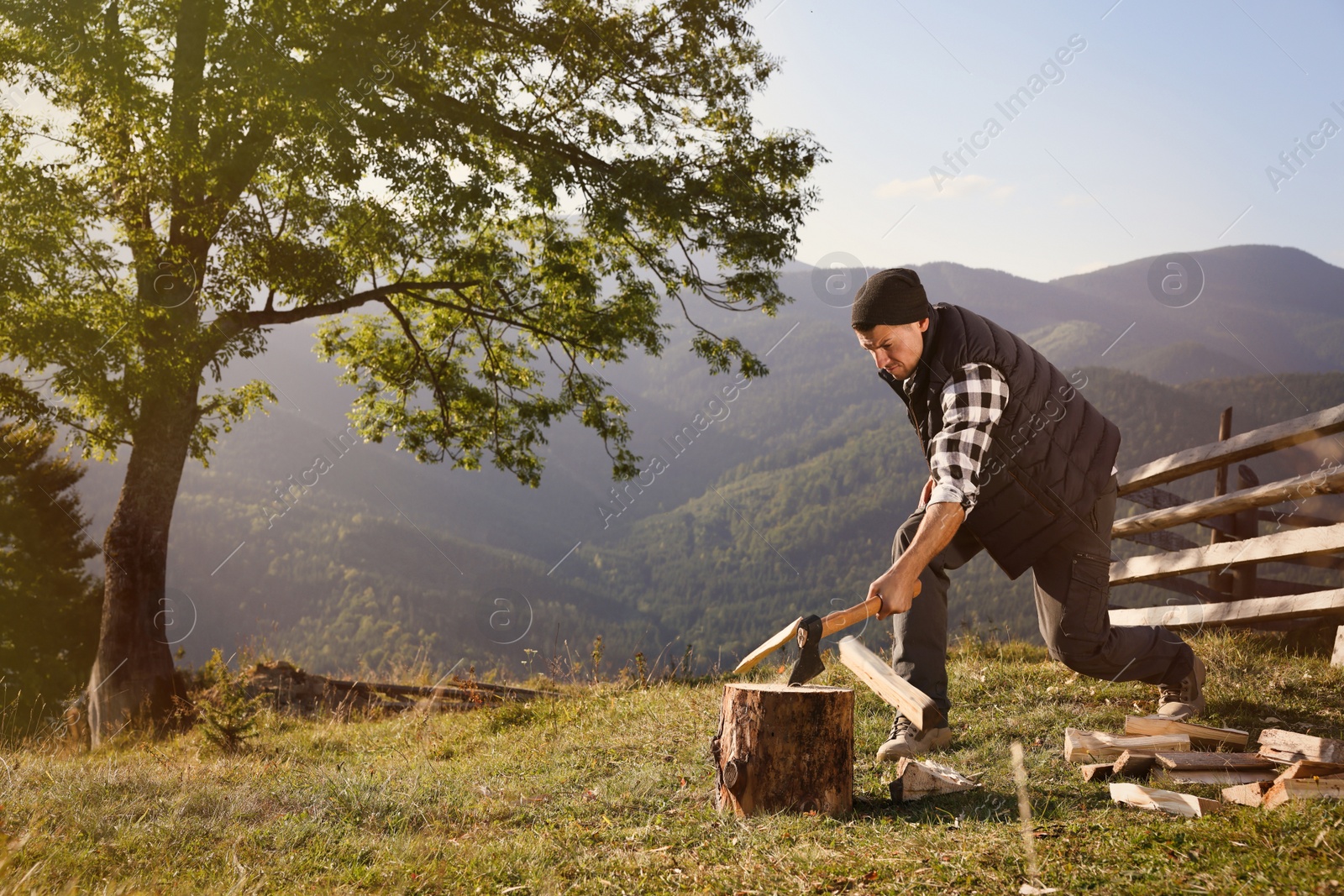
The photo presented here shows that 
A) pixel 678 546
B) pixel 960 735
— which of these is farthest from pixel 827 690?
pixel 678 546

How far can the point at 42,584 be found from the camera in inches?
992

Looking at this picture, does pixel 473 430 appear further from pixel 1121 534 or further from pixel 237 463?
pixel 237 463

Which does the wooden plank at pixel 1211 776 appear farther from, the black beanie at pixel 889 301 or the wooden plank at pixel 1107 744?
the black beanie at pixel 889 301

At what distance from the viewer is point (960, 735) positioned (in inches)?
197

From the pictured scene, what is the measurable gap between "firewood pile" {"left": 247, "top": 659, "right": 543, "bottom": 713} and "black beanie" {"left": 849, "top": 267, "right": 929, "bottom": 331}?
25.7 ft

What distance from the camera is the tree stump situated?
378 centimetres

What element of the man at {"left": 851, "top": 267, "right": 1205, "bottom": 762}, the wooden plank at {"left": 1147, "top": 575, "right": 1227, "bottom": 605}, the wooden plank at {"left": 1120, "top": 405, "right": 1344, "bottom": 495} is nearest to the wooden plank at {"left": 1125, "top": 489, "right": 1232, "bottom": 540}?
the wooden plank at {"left": 1147, "top": 575, "right": 1227, "bottom": 605}

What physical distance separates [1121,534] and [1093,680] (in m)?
2.56

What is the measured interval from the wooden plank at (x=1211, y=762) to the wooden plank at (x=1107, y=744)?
12cm

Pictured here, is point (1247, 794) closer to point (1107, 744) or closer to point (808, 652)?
point (1107, 744)

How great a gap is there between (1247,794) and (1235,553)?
322 cm

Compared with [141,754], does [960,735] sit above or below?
above

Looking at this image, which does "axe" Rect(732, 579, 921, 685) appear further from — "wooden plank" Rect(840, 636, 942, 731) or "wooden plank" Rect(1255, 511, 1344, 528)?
"wooden plank" Rect(1255, 511, 1344, 528)

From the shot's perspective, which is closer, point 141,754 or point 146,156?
point 141,754
